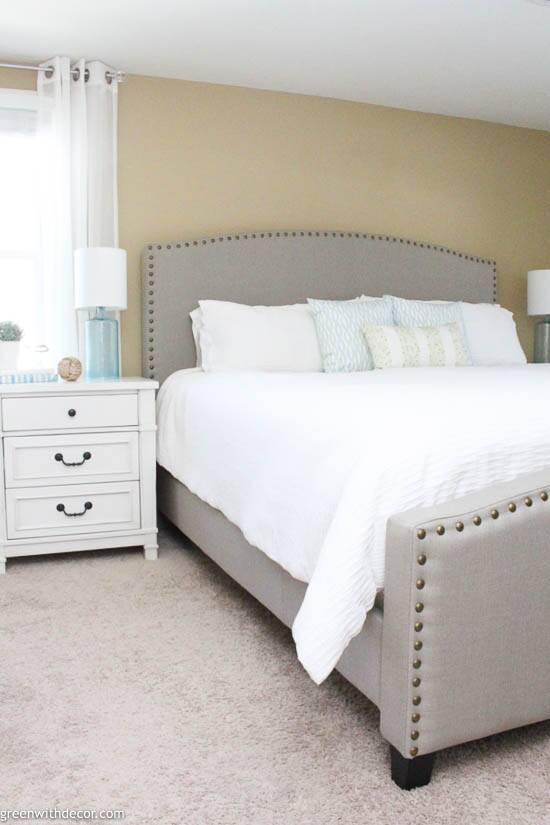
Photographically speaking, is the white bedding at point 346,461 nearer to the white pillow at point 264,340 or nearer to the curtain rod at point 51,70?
the white pillow at point 264,340

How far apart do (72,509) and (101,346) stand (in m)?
0.73

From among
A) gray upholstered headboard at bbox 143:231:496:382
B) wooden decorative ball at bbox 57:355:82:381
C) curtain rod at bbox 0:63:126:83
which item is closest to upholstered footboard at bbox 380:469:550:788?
wooden decorative ball at bbox 57:355:82:381

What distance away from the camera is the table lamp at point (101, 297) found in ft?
10.8

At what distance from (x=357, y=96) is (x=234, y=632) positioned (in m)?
2.89

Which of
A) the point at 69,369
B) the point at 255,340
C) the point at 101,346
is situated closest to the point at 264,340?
the point at 255,340

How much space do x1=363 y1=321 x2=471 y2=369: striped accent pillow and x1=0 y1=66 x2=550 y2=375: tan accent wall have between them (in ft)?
3.11

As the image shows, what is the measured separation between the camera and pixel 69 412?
3072 mm

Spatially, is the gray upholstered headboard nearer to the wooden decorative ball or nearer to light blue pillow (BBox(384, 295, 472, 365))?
light blue pillow (BBox(384, 295, 472, 365))

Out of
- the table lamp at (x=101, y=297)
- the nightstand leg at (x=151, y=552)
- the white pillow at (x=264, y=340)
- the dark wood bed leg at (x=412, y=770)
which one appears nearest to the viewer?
the dark wood bed leg at (x=412, y=770)

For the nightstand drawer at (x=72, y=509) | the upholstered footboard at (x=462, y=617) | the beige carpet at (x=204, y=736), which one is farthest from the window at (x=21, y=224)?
the upholstered footboard at (x=462, y=617)

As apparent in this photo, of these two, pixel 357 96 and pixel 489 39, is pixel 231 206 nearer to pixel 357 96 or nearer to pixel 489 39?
pixel 357 96

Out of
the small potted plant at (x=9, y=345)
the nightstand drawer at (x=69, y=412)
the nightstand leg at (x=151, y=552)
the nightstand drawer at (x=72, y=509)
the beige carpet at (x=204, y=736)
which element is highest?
the small potted plant at (x=9, y=345)

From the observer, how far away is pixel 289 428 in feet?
6.95

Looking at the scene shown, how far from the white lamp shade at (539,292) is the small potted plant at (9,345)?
2.79 m
